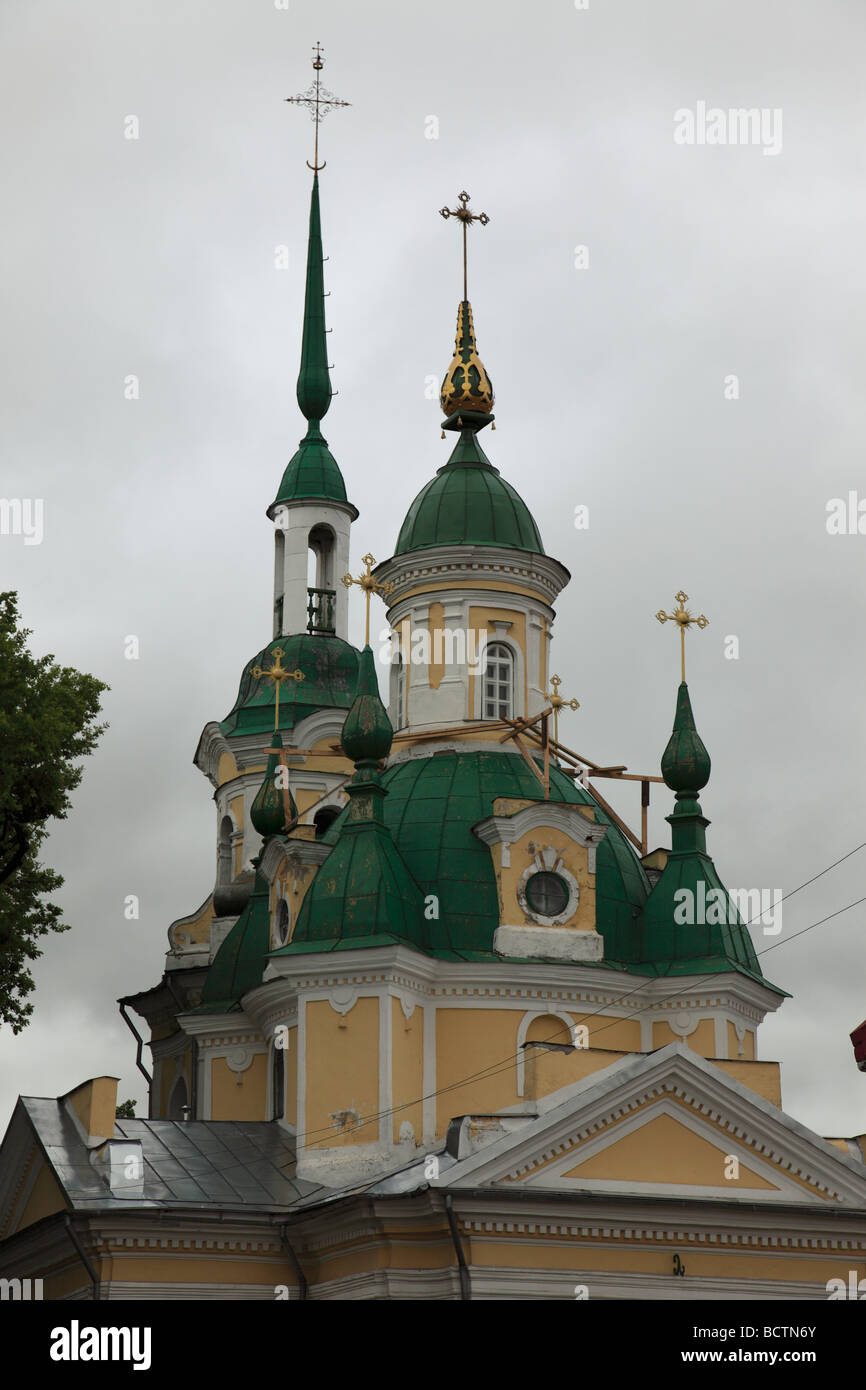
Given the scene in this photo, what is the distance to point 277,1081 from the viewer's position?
33938mm

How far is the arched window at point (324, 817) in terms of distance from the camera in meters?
40.5

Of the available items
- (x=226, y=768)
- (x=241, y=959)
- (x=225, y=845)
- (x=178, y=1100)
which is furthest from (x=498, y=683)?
(x=178, y=1100)

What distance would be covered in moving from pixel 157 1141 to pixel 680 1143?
765 cm

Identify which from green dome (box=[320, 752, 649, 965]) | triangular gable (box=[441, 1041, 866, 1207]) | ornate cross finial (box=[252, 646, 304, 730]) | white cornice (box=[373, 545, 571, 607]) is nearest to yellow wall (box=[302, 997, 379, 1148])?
green dome (box=[320, 752, 649, 965])

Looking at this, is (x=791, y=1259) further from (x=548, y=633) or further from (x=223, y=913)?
(x=223, y=913)

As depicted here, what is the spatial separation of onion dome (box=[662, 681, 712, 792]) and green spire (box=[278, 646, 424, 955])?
500 centimetres

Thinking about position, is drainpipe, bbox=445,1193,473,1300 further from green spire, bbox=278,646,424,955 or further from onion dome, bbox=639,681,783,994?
onion dome, bbox=639,681,783,994

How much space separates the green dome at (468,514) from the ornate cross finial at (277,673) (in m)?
3.60

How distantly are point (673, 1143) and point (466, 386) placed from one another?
1452 centimetres

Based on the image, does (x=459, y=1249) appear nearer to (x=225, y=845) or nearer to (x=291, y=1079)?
(x=291, y=1079)

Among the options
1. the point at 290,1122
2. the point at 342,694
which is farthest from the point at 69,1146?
the point at 342,694

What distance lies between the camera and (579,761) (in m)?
35.1

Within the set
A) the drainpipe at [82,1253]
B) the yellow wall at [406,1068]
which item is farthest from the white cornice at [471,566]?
the drainpipe at [82,1253]
